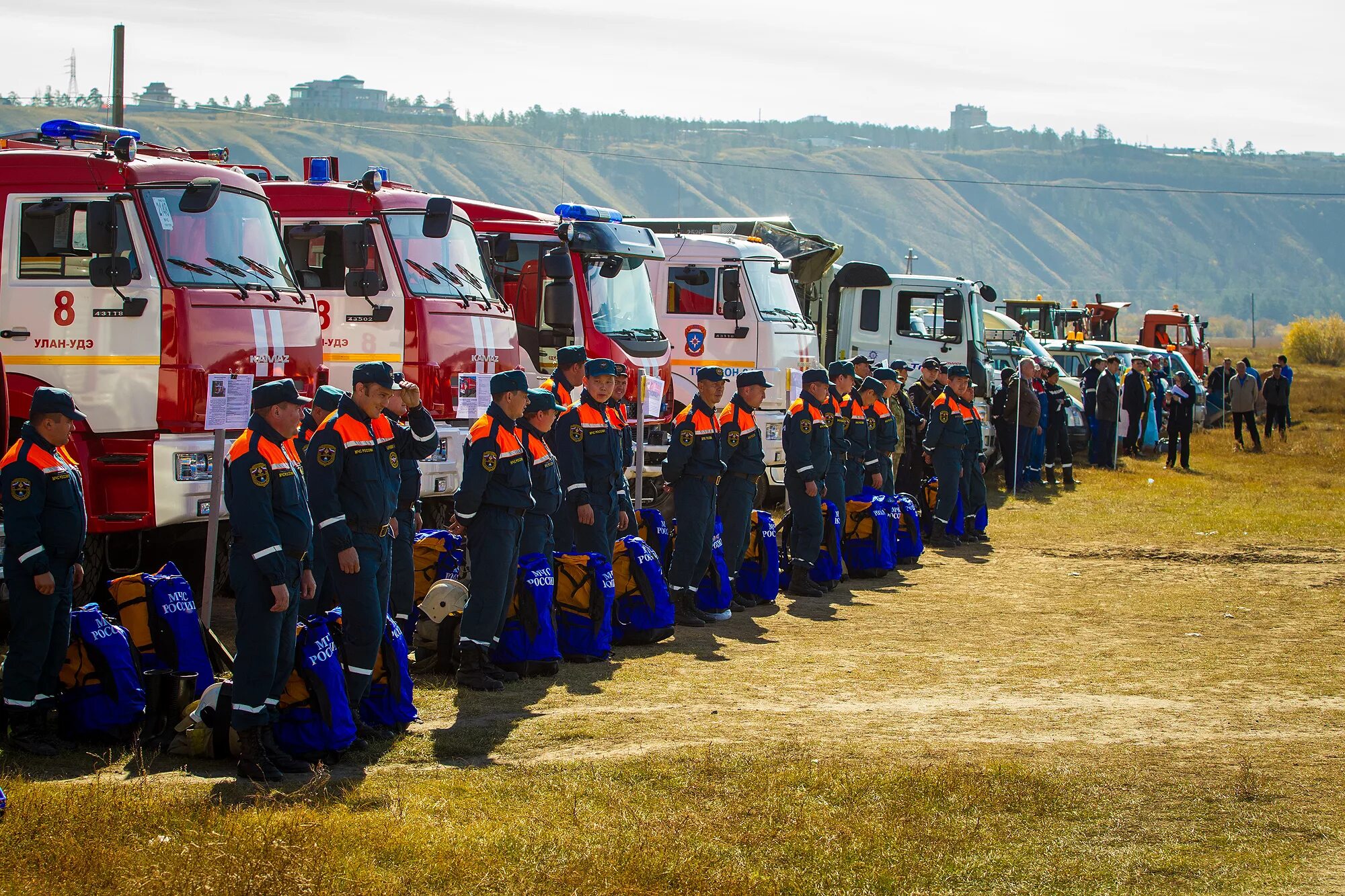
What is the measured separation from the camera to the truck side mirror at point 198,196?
34.7 ft

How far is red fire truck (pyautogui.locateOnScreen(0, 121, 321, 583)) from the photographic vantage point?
10.1 meters

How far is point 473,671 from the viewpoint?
9.07m

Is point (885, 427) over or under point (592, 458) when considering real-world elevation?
over

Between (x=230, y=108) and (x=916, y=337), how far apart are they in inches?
6691

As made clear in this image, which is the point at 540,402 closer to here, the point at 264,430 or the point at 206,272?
the point at 264,430

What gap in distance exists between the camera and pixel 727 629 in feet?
37.4

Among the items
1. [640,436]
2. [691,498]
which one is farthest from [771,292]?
[691,498]

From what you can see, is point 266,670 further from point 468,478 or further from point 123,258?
point 123,258

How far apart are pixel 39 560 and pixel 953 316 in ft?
54.8

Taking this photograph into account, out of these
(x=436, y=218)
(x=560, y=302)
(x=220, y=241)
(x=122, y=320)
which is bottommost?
(x=122, y=320)

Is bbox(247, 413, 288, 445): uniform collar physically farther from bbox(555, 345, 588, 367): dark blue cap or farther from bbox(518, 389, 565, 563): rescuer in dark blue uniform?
bbox(555, 345, 588, 367): dark blue cap

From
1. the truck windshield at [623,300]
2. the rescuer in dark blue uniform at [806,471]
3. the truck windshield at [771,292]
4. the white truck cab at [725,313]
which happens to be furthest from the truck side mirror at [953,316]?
the rescuer in dark blue uniform at [806,471]

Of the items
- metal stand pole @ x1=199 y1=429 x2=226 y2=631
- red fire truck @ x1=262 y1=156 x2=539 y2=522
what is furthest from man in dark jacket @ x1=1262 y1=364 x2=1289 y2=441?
metal stand pole @ x1=199 y1=429 x2=226 y2=631

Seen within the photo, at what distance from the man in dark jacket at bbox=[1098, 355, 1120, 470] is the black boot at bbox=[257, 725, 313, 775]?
2137 cm
